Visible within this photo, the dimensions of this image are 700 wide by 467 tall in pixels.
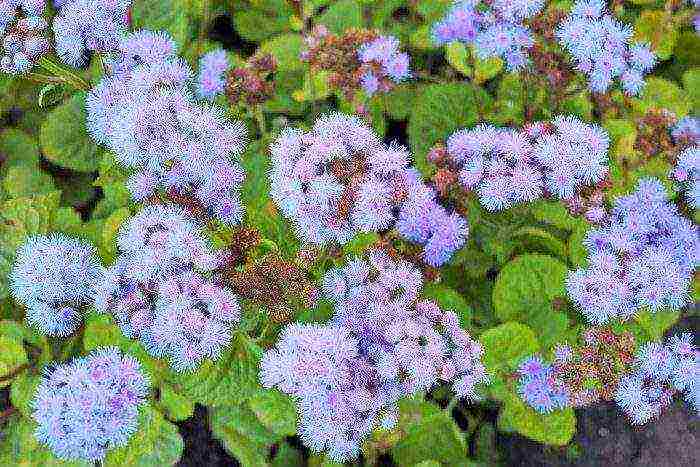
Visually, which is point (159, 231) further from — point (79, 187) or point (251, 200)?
point (79, 187)

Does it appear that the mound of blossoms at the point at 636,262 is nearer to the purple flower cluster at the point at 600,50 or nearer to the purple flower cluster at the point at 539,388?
the purple flower cluster at the point at 539,388

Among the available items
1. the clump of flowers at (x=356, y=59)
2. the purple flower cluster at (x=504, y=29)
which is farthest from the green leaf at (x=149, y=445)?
the purple flower cluster at (x=504, y=29)

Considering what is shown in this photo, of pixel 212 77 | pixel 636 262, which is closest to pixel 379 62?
pixel 212 77

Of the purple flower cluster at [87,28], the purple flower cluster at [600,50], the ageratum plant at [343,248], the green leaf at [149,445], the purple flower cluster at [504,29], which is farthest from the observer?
the purple flower cluster at [504,29]

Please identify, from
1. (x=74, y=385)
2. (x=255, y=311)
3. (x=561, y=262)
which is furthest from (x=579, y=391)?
(x=74, y=385)

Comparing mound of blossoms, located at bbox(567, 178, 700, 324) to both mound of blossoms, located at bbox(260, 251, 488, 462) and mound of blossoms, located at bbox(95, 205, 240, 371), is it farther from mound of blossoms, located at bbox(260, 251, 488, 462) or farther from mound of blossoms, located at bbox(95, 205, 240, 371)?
mound of blossoms, located at bbox(95, 205, 240, 371)

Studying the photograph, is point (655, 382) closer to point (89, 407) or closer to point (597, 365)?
point (597, 365)
